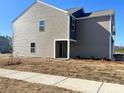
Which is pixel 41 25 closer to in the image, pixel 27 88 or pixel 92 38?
pixel 92 38

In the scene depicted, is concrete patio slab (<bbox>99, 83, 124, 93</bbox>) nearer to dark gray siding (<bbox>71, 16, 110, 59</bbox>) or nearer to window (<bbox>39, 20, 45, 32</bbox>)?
dark gray siding (<bbox>71, 16, 110, 59</bbox>)

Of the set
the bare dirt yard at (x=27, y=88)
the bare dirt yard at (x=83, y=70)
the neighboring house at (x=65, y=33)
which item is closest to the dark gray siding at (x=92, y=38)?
the neighboring house at (x=65, y=33)

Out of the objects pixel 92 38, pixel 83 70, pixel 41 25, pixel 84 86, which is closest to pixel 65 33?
pixel 92 38

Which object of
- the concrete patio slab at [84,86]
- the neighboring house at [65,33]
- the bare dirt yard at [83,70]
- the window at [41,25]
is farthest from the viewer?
the window at [41,25]

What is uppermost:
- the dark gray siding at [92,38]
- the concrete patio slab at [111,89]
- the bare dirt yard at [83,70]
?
the dark gray siding at [92,38]

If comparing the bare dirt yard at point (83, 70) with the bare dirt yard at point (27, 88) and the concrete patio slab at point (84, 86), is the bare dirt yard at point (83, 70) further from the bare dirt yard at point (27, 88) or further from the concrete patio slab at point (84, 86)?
the bare dirt yard at point (27, 88)

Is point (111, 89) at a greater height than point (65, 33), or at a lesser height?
lesser

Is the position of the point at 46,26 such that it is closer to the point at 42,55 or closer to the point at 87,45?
the point at 42,55

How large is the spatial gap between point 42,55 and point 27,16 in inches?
261

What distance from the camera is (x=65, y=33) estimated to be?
60.5ft

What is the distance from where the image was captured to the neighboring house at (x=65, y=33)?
60.8 ft

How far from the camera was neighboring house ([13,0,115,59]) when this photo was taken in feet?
60.8

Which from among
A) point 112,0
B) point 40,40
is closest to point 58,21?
point 40,40

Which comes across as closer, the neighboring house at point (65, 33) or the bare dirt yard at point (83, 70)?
the bare dirt yard at point (83, 70)
